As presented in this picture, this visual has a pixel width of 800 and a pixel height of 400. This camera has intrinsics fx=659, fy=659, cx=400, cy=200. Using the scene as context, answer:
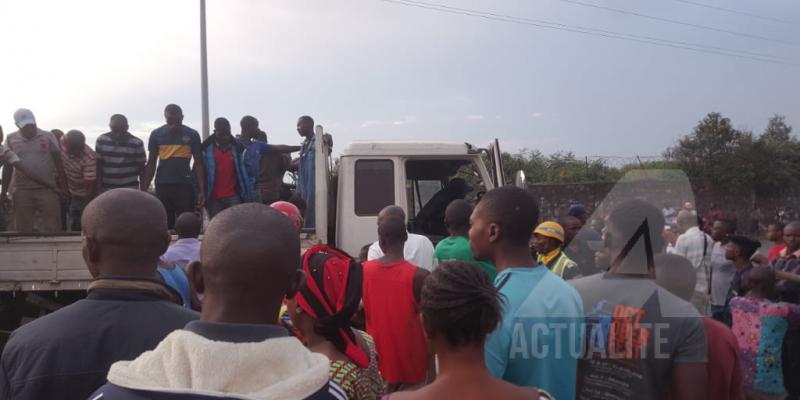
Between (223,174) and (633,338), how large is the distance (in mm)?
5511

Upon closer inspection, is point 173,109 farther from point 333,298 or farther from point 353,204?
point 333,298

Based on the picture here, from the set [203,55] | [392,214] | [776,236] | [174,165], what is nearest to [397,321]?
[392,214]

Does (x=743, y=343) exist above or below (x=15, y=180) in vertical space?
below

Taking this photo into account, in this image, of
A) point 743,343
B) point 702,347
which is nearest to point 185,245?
point 702,347

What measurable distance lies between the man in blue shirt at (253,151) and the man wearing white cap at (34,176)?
75.6 inches

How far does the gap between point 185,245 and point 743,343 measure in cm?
418

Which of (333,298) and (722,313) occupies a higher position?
(333,298)

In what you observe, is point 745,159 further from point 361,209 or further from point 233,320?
point 233,320

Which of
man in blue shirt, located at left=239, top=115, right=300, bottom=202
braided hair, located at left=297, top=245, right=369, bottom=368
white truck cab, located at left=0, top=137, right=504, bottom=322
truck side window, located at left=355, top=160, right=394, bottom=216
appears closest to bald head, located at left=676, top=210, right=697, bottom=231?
braided hair, located at left=297, top=245, right=369, bottom=368

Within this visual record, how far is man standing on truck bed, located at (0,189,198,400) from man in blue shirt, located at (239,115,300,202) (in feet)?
16.4

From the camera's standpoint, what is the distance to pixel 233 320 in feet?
4.66

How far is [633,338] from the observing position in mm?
2449

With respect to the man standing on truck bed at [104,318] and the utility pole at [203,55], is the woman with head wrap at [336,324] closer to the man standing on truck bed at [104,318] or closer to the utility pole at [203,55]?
the man standing on truck bed at [104,318]

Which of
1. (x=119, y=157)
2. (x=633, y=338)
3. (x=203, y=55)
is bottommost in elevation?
(x=633, y=338)
